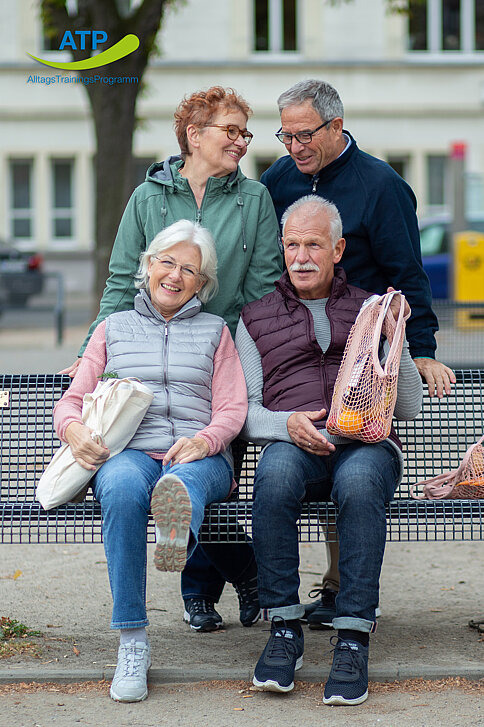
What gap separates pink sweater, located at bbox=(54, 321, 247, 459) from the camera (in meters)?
3.98

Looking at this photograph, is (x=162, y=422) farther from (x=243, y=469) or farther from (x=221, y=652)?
(x=221, y=652)

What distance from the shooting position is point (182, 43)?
1070 inches

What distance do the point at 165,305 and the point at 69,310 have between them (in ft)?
60.3

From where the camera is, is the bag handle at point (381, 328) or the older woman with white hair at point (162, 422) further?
the bag handle at point (381, 328)

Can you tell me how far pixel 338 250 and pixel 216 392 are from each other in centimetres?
69

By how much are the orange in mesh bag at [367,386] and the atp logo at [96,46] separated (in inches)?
331

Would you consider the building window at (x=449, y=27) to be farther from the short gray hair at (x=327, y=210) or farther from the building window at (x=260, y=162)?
the short gray hair at (x=327, y=210)

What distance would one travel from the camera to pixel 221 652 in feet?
13.7

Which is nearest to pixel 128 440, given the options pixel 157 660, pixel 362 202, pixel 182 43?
pixel 157 660

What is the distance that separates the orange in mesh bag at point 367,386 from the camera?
3824mm

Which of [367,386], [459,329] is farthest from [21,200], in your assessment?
[367,386]

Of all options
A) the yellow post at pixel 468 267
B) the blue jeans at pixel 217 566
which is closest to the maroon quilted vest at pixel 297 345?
the blue jeans at pixel 217 566

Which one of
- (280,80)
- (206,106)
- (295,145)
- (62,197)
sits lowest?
(62,197)

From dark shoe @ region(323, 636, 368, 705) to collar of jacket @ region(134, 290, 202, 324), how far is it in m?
1.29
